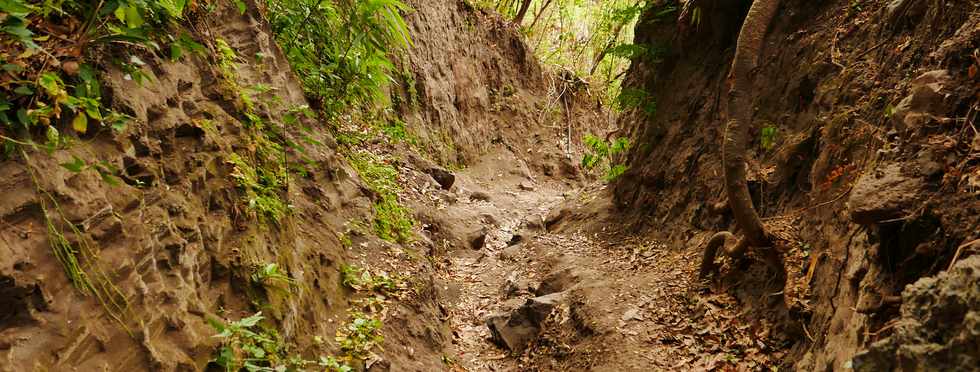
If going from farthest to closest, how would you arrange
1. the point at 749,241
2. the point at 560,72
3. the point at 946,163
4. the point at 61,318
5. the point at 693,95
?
1. the point at 560,72
2. the point at 693,95
3. the point at 749,241
4. the point at 946,163
5. the point at 61,318

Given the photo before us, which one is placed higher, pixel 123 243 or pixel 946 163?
pixel 946 163

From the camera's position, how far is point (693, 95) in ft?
24.5

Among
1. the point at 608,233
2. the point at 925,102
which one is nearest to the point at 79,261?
the point at 925,102

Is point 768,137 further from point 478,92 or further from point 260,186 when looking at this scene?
point 478,92

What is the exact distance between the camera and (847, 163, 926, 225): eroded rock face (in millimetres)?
2934

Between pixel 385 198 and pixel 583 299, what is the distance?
283cm

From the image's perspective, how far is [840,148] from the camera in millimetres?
4332

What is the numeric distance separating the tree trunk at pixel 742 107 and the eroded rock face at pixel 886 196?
1614 mm

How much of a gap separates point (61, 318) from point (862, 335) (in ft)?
13.4

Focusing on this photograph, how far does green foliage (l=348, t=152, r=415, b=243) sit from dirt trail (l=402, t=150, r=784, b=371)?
82 centimetres

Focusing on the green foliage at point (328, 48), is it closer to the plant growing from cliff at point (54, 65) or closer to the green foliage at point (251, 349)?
the plant growing from cliff at point (54, 65)

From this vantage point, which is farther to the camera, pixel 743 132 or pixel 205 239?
pixel 743 132

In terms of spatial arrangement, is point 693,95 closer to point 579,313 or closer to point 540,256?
point 540,256

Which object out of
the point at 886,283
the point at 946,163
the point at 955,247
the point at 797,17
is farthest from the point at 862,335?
the point at 797,17
